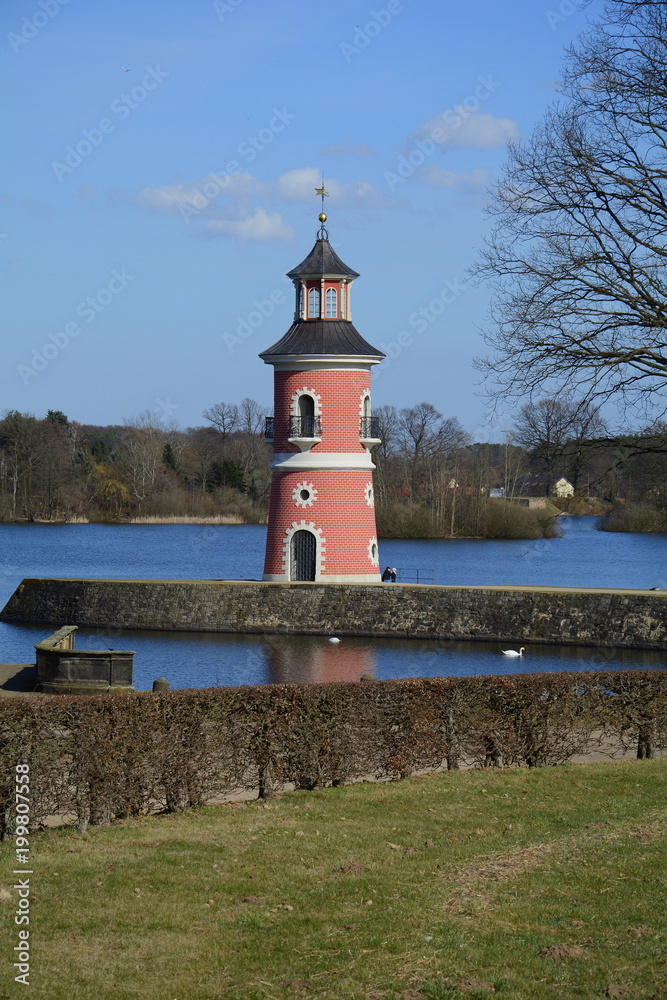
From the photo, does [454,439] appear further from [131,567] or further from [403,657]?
[403,657]

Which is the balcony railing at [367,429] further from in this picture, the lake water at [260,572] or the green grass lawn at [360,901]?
the green grass lawn at [360,901]

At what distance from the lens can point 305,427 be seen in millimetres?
31875

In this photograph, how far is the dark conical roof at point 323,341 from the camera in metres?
31.9

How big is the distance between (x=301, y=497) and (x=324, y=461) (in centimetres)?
107

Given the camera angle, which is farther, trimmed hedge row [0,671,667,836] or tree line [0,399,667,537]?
tree line [0,399,667,537]

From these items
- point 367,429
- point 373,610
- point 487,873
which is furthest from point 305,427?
point 487,873

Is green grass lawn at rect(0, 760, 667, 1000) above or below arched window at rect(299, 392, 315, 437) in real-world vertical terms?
below

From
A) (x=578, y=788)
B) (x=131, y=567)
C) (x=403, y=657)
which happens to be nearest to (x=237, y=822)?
(x=578, y=788)

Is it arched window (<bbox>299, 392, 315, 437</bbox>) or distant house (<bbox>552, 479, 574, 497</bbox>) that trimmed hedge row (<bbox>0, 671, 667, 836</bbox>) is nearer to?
distant house (<bbox>552, 479, 574, 497</bbox>)

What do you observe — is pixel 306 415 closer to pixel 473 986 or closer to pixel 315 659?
pixel 315 659

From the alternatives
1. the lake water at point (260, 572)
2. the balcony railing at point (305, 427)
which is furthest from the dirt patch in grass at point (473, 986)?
the balcony railing at point (305, 427)

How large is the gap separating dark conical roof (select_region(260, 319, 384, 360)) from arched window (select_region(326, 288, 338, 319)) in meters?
0.17

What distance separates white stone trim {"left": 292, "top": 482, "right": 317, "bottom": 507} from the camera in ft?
104

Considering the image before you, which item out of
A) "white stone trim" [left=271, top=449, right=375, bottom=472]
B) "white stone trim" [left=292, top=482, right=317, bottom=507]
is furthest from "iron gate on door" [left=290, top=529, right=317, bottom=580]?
"white stone trim" [left=271, top=449, right=375, bottom=472]
